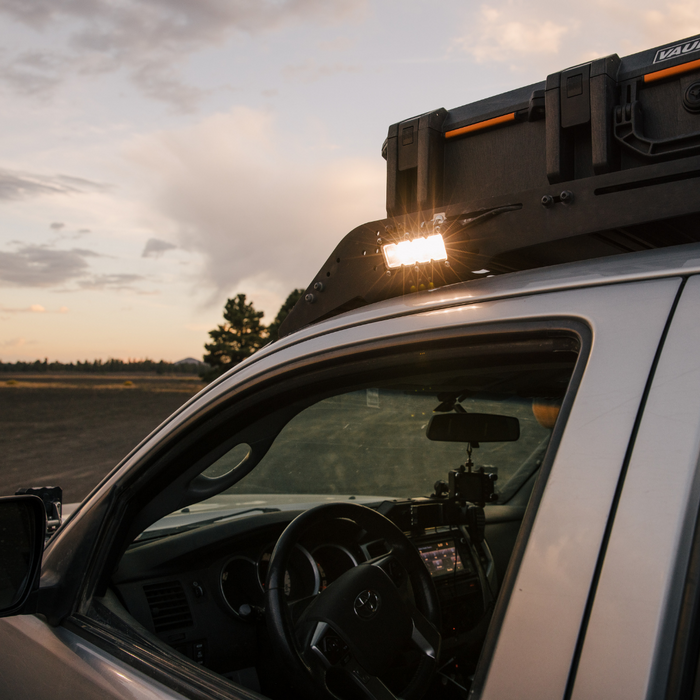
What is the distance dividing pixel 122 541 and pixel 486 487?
1.80 m

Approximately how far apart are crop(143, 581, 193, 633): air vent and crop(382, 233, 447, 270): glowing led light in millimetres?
1250

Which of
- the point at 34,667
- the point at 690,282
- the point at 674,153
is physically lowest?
the point at 34,667

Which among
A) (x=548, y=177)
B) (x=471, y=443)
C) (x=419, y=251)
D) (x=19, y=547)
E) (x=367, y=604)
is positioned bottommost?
(x=367, y=604)

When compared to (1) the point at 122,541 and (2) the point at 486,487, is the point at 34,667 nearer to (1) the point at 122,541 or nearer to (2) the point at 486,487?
(1) the point at 122,541

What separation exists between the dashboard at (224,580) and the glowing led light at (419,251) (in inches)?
37.0

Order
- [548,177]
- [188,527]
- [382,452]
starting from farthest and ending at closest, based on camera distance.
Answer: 1. [382,452]
2. [188,527]
3. [548,177]

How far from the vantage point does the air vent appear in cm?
199

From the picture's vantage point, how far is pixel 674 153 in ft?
5.00

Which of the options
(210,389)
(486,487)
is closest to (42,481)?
(486,487)

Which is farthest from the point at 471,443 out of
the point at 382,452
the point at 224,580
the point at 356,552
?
the point at 382,452

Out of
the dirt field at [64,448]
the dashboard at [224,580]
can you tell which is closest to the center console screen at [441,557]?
the dashboard at [224,580]

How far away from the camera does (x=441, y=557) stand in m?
2.87

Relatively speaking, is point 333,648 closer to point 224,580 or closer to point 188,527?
point 224,580

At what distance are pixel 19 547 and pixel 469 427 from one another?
1.81 meters
